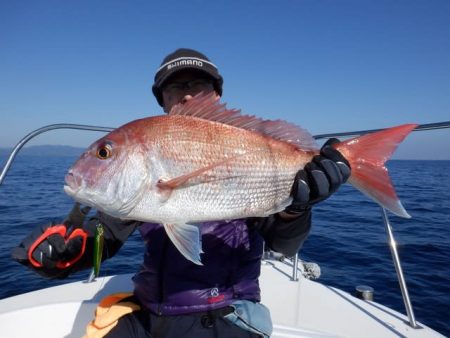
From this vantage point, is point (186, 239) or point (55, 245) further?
point (55, 245)

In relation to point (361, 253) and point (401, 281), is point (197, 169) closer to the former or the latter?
point (401, 281)

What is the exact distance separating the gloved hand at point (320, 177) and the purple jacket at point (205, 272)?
25.5 inches

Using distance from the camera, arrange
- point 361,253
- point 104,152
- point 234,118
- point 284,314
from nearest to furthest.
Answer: point 104,152 → point 234,118 → point 284,314 → point 361,253

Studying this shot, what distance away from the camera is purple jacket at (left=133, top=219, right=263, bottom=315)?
8.01ft

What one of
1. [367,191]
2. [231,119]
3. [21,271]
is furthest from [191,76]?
[21,271]

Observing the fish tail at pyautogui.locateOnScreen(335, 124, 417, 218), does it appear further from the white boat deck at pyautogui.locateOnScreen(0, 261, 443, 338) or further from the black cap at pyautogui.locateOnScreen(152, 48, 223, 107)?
the white boat deck at pyautogui.locateOnScreen(0, 261, 443, 338)

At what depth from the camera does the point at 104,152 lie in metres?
1.97

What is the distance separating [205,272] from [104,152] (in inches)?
45.6

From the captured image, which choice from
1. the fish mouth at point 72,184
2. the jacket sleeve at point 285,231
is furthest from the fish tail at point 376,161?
the fish mouth at point 72,184

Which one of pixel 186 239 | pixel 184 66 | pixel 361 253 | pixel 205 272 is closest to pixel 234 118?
pixel 186 239

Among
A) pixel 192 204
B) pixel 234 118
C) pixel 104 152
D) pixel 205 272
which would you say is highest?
pixel 234 118

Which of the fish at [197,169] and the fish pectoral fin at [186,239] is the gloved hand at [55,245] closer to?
the fish at [197,169]

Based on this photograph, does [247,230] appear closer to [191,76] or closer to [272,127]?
[272,127]

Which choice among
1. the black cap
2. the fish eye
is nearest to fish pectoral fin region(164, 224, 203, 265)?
the fish eye
